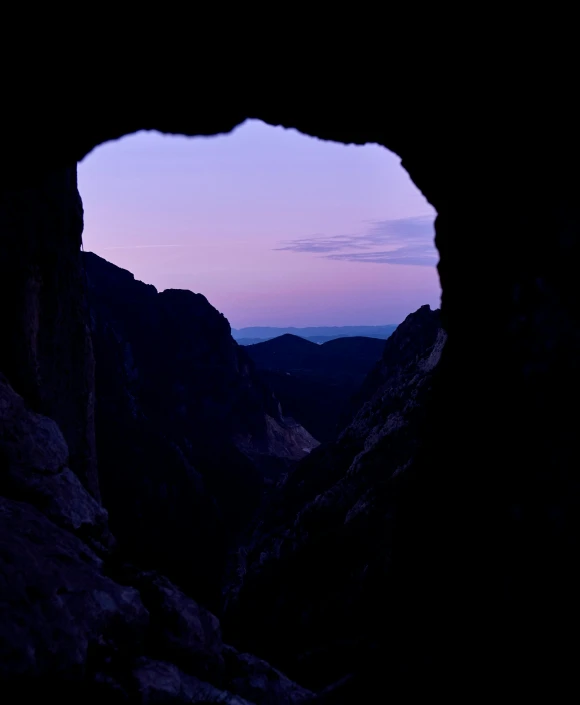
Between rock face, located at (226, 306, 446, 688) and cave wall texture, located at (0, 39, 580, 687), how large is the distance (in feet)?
34.4

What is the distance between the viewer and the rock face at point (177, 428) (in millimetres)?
50781

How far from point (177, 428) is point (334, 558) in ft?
178

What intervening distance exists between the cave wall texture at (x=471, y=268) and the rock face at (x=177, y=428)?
136 feet

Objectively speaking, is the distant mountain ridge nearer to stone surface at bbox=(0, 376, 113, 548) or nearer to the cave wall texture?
stone surface at bbox=(0, 376, 113, 548)

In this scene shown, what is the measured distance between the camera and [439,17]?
6.53m

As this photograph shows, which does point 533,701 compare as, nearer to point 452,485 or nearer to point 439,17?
point 452,485

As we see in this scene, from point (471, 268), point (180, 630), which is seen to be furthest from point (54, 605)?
point (471, 268)

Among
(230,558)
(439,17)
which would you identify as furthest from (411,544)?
(230,558)

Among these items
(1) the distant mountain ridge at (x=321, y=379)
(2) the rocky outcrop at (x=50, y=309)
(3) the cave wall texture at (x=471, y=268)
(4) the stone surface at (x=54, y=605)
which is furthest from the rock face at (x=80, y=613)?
(1) the distant mountain ridge at (x=321, y=379)

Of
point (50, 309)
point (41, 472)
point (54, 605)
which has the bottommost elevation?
point (54, 605)

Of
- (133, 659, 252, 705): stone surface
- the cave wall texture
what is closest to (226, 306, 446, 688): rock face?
(133, 659, 252, 705): stone surface

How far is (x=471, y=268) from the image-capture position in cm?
782

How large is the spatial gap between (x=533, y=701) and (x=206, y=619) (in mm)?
13524

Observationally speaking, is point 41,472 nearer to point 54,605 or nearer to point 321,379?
point 54,605
